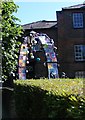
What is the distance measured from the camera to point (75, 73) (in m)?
30.7

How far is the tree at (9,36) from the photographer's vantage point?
12.1 meters

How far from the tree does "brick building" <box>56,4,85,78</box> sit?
1832 cm

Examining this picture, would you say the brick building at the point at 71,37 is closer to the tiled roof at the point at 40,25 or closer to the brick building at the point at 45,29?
the brick building at the point at 45,29

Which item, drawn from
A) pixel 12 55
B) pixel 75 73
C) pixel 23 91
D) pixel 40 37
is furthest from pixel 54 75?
pixel 75 73

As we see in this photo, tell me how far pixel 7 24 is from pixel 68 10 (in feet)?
65.4

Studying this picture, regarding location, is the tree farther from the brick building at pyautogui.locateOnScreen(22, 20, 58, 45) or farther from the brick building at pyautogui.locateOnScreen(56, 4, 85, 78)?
the brick building at pyautogui.locateOnScreen(22, 20, 58, 45)

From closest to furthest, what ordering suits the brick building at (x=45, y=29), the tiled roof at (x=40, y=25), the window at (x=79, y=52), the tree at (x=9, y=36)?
the tree at (x=9, y=36), the window at (x=79, y=52), the brick building at (x=45, y=29), the tiled roof at (x=40, y=25)

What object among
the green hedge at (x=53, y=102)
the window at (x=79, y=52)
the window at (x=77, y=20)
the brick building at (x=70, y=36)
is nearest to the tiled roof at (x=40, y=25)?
the brick building at (x=70, y=36)

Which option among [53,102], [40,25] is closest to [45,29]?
[40,25]

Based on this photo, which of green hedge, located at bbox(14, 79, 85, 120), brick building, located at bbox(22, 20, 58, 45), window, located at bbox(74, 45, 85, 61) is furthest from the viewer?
brick building, located at bbox(22, 20, 58, 45)

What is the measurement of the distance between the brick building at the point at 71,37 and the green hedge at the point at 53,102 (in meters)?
20.7

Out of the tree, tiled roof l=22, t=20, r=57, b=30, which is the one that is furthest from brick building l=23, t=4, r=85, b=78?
the tree

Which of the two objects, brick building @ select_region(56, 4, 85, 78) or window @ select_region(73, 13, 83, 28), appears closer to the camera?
brick building @ select_region(56, 4, 85, 78)

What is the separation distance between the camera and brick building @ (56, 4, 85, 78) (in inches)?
1228
